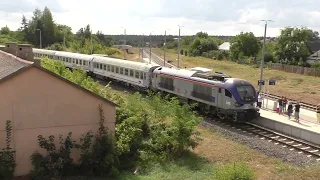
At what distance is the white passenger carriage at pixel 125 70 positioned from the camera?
35.2 metres

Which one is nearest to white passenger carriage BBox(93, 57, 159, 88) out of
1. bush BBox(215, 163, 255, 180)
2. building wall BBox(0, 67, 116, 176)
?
building wall BBox(0, 67, 116, 176)

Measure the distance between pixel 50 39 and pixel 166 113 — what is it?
3786 inches

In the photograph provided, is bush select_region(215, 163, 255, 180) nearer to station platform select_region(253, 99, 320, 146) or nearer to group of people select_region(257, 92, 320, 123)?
station platform select_region(253, 99, 320, 146)

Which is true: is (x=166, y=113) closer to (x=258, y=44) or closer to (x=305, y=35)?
(x=305, y=35)

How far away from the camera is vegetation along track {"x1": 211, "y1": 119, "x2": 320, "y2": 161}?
1972cm

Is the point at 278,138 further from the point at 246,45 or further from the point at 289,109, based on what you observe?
the point at 246,45

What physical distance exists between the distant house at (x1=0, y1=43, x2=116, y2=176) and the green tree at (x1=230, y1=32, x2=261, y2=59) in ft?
257

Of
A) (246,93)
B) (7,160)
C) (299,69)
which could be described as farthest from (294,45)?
(7,160)

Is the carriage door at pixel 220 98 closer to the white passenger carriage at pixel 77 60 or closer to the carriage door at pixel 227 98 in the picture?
the carriage door at pixel 227 98

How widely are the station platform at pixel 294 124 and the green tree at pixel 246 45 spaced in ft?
210

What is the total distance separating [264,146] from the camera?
20.3m

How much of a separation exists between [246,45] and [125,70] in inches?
2310

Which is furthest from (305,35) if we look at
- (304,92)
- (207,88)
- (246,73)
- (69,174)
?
(69,174)

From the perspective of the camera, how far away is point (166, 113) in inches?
840
